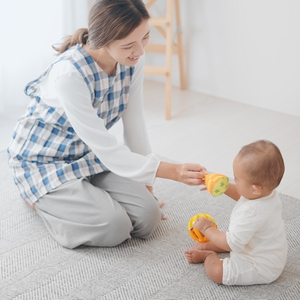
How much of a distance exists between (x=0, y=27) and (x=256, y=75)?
54.7 inches

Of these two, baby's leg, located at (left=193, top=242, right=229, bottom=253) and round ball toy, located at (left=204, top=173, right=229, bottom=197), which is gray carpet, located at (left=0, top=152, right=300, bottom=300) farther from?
round ball toy, located at (left=204, top=173, right=229, bottom=197)

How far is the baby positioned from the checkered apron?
495 millimetres

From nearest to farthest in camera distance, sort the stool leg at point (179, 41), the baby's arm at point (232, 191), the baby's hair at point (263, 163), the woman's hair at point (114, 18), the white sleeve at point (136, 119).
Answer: the baby's hair at point (263, 163) < the woman's hair at point (114, 18) < the baby's arm at point (232, 191) < the white sleeve at point (136, 119) < the stool leg at point (179, 41)

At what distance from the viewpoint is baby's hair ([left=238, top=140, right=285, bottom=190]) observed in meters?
1.49

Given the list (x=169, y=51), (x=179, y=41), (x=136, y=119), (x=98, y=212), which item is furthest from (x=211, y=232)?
(x=179, y=41)

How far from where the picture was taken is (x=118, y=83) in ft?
6.12

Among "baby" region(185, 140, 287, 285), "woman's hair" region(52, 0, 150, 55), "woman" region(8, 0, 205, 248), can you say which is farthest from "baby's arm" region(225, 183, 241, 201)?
"woman's hair" region(52, 0, 150, 55)

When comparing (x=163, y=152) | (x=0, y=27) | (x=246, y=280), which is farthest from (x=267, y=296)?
(x=0, y=27)

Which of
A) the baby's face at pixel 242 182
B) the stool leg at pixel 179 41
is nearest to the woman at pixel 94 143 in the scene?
the baby's face at pixel 242 182

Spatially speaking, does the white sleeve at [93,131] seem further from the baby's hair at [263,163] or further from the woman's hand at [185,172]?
the baby's hair at [263,163]

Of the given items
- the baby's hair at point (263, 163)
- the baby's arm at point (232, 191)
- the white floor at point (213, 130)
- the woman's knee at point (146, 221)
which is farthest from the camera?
the white floor at point (213, 130)

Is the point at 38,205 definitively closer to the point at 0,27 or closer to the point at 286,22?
the point at 0,27

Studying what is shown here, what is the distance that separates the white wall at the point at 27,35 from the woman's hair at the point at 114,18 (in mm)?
1261

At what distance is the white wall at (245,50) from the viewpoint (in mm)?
2895
